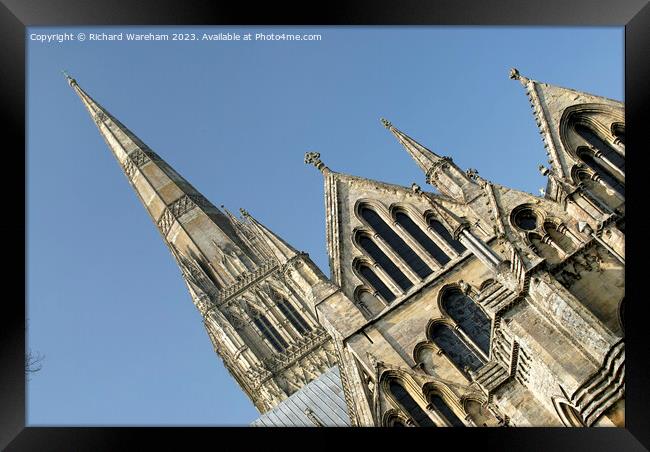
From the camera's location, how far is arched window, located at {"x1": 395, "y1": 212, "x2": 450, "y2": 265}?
77.0ft

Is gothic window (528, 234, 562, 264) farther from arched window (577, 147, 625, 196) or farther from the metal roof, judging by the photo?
the metal roof

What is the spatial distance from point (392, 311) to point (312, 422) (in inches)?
334

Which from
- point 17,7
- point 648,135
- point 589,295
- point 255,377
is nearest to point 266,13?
point 17,7

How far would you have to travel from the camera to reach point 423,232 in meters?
24.2

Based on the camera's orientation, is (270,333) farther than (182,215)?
No

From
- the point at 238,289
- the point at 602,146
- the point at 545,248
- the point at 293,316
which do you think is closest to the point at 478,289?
the point at 545,248

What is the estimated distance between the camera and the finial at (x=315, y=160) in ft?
84.8

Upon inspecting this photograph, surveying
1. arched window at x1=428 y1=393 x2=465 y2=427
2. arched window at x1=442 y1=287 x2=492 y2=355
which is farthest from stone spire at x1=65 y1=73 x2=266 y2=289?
arched window at x1=428 y1=393 x2=465 y2=427

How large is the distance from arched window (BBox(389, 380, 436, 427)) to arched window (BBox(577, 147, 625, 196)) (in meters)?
7.38

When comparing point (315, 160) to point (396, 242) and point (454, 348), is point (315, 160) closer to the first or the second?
point (396, 242)

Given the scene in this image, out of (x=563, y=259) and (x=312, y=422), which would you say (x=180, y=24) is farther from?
(x=312, y=422)

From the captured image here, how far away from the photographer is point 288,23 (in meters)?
16.3

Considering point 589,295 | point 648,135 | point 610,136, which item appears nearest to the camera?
point 648,135

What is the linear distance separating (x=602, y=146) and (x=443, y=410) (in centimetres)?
806
